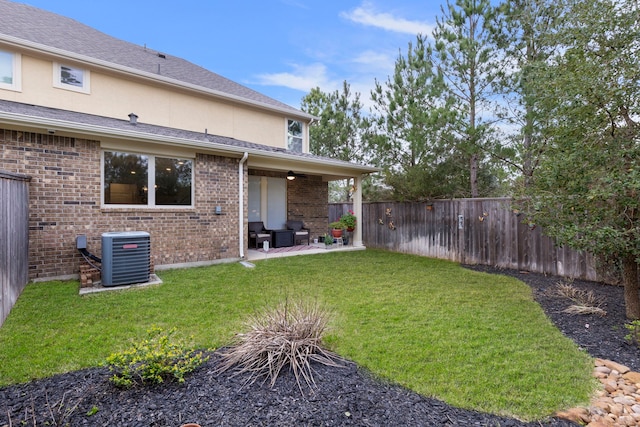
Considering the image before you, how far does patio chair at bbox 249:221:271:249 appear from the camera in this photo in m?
9.83

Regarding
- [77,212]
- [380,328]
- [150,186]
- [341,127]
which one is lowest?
[380,328]

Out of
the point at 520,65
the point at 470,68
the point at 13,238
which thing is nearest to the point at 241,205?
the point at 13,238

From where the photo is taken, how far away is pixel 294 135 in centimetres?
1230

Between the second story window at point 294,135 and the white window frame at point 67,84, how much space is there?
627 centimetres

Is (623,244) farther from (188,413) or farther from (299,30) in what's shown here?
(299,30)

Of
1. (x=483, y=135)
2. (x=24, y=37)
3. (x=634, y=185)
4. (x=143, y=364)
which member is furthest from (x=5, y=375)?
(x=483, y=135)

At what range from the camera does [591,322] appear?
3896mm

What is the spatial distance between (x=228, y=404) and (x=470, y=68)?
972 cm

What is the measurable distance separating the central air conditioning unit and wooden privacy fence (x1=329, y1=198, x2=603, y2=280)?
7.02 metres

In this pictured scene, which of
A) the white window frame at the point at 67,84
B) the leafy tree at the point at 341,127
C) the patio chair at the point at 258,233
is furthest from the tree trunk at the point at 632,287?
the leafy tree at the point at 341,127

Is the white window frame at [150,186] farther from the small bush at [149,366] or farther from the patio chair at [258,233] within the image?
the small bush at [149,366]

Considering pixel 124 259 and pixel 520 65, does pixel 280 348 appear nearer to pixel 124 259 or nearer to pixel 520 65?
pixel 124 259

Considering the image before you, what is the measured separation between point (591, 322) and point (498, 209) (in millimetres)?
4323

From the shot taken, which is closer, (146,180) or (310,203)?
(146,180)
